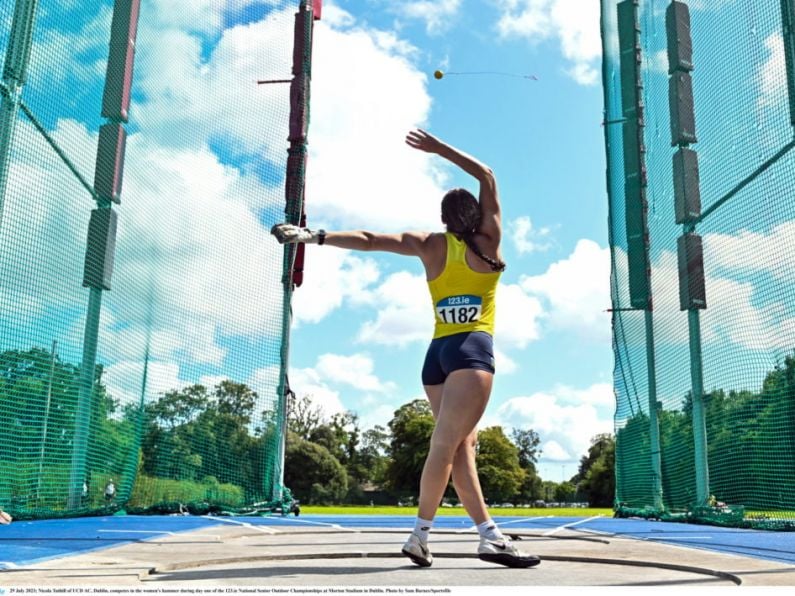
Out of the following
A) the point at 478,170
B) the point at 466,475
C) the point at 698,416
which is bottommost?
the point at 466,475


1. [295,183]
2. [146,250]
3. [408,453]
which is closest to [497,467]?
[408,453]

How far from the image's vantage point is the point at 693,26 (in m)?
8.69

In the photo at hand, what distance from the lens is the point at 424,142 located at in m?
3.24

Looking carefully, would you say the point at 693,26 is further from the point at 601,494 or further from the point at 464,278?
the point at 601,494

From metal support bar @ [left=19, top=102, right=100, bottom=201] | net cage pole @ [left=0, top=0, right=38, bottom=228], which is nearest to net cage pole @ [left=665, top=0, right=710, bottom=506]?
metal support bar @ [left=19, top=102, right=100, bottom=201]

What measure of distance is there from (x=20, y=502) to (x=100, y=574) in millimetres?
4689

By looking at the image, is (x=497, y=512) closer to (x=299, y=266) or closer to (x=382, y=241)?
(x=299, y=266)

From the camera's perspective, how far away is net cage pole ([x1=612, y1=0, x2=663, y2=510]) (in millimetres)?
9469

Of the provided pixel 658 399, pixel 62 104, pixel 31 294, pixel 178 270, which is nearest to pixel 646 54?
pixel 658 399

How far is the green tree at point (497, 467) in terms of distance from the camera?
5325cm

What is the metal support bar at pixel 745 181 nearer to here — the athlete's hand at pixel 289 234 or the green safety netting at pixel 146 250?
the green safety netting at pixel 146 250

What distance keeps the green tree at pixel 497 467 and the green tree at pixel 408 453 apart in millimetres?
4003

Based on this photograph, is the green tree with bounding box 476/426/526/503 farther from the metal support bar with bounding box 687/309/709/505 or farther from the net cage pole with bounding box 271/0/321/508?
the metal support bar with bounding box 687/309/709/505

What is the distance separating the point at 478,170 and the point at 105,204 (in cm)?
564
